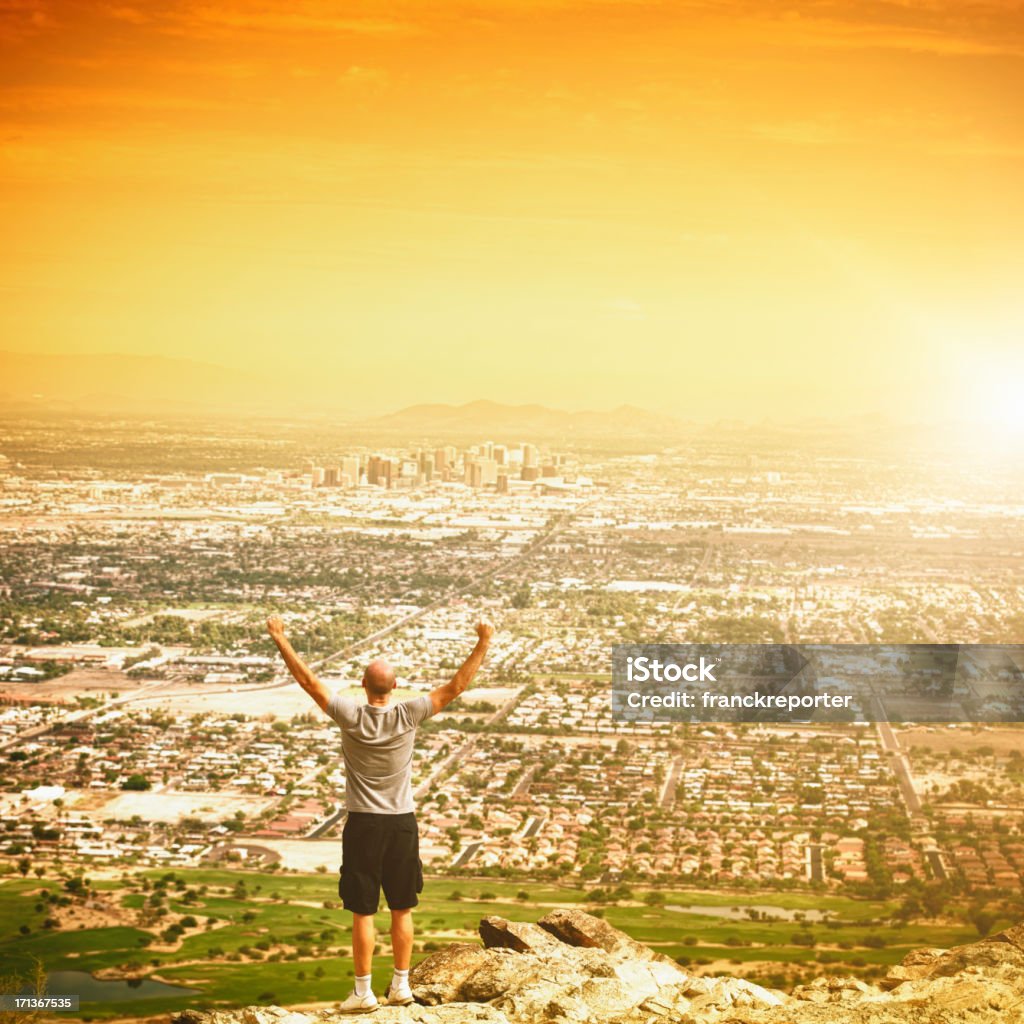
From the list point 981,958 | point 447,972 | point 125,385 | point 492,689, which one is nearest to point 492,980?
point 447,972

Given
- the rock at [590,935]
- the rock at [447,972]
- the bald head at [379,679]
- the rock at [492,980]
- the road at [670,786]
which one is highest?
the bald head at [379,679]

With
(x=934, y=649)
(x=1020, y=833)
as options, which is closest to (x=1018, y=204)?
(x=934, y=649)

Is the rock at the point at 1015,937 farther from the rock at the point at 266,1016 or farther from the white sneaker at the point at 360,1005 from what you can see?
the rock at the point at 266,1016

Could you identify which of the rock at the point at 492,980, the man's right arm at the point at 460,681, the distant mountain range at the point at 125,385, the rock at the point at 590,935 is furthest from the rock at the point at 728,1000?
the distant mountain range at the point at 125,385

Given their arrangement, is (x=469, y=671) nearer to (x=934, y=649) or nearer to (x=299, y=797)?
(x=299, y=797)

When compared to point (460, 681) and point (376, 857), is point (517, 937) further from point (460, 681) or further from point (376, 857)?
point (460, 681)

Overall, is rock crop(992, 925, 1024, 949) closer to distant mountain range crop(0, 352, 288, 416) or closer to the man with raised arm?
the man with raised arm
